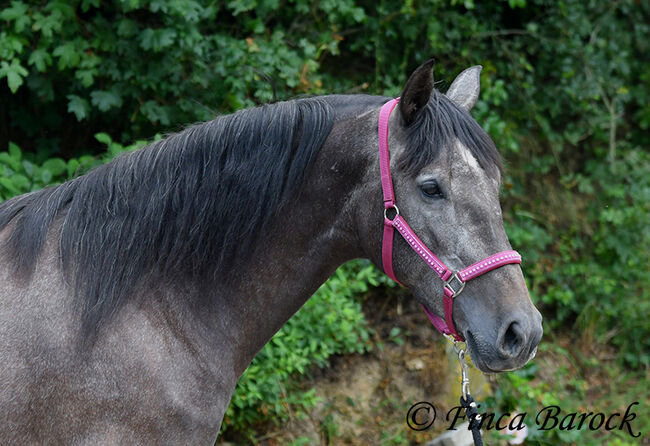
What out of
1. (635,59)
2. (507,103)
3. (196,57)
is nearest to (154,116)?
(196,57)

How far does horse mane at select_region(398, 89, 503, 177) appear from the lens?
2041 mm

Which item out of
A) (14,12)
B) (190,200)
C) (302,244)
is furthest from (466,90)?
(14,12)

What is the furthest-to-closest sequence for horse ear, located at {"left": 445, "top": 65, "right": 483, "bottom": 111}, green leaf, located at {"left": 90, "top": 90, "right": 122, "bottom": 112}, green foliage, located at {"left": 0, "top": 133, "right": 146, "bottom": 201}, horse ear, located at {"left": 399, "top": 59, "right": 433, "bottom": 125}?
green leaf, located at {"left": 90, "top": 90, "right": 122, "bottom": 112} → green foliage, located at {"left": 0, "top": 133, "right": 146, "bottom": 201} → horse ear, located at {"left": 445, "top": 65, "right": 483, "bottom": 111} → horse ear, located at {"left": 399, "top": 59, "right": 433, "bottom": 125}

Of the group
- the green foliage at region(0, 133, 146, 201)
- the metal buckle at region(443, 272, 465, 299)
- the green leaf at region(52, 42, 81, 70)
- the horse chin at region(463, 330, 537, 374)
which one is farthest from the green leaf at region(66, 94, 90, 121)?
the horse chin at region(463, 330, 537, 374)

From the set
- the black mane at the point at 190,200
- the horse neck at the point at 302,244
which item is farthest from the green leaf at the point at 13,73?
the horse neck at the point at 302,244

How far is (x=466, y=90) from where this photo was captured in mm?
2457

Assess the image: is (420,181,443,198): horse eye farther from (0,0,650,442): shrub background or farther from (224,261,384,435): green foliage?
(224,261,384,435): green foliage

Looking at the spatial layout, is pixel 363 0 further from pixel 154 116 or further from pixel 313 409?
pixel 313 409

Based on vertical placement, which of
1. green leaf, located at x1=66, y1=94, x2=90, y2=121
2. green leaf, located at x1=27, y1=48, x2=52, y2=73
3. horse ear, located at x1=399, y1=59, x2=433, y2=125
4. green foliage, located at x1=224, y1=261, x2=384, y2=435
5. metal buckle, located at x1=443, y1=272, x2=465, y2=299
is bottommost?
green foliage, located at x1=224, y1=261, x2=384, y2=435

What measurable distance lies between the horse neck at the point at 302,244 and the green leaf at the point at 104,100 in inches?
91.9

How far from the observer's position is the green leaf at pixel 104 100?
4.04 meters

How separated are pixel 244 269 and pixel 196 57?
8.22 ft

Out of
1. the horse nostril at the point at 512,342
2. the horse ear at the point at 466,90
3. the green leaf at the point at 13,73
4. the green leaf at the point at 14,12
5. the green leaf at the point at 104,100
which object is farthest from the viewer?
the green leaf at the point at 104,100

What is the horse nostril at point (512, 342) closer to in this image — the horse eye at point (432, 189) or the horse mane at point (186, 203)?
the horse eye at point (432, 189)
